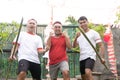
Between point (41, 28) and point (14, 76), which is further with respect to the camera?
point (41, 28)

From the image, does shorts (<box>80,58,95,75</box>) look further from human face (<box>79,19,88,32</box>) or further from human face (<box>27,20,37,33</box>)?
human face (<box>27,20,37,33</box>)

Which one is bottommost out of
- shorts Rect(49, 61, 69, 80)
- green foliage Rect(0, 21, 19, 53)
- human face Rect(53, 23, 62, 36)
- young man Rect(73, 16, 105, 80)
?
shorts Rect(49, 61, 69, 80)

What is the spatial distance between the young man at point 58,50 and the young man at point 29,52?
255 millimetres

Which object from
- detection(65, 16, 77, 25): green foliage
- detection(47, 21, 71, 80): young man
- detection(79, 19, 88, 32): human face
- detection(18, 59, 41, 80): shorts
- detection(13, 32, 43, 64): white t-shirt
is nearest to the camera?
detection(18, 59, 41, 80): shorts

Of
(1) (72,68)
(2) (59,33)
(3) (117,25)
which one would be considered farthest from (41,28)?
(2) (59,33)

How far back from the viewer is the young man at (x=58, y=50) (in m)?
6.41

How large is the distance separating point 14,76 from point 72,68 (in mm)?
2630

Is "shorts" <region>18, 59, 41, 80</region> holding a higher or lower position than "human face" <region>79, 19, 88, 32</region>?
lower

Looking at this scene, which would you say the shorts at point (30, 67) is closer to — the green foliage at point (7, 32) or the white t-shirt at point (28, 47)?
the white t-shirt at point (28, 47)

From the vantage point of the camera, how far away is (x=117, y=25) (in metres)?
14.8

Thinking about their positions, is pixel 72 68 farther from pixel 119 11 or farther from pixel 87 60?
pixel 87 60

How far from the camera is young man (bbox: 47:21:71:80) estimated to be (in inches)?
252

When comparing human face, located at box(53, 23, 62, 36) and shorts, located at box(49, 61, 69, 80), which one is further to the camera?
human face, located at box(53, 23, 62, 36)

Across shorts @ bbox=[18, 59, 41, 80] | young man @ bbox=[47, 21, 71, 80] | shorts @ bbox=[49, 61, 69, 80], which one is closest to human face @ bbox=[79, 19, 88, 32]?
young man @ bbox=[47, 21, 71, 80]
